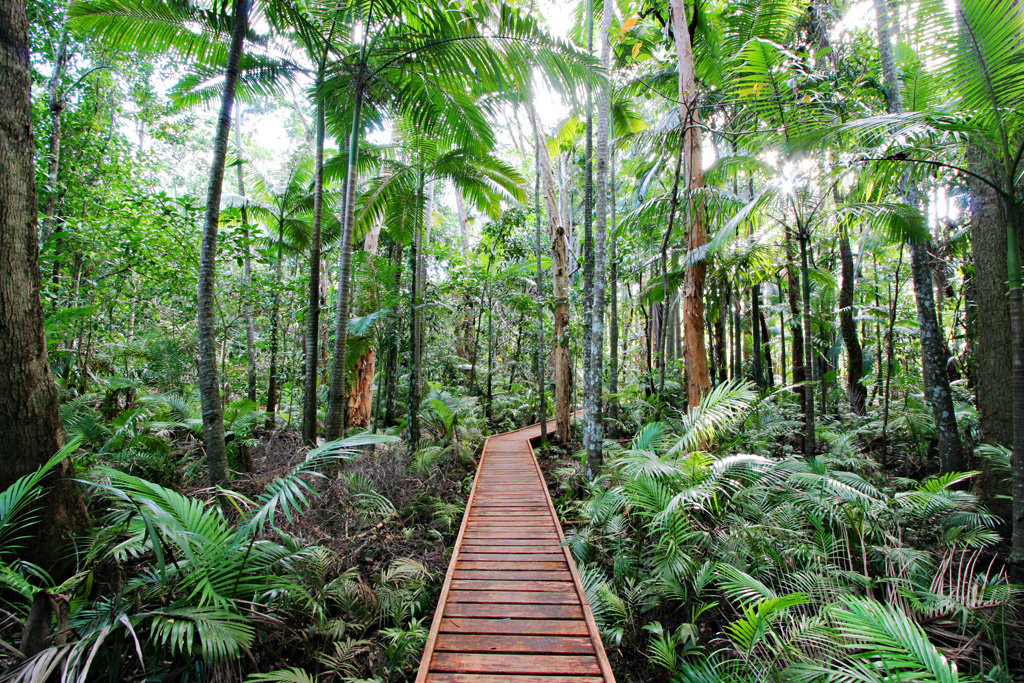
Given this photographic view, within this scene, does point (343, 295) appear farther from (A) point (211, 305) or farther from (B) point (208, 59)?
(B) point (208, 59)

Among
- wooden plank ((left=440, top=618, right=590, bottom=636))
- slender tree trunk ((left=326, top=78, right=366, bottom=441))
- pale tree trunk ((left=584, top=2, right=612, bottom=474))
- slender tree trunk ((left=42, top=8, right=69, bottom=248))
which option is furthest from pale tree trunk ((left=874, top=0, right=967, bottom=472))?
slender tree trunk ((left=42, top=8, right=69, bottom=248))

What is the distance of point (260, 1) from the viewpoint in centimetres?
473

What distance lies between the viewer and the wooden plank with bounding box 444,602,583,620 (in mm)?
3258

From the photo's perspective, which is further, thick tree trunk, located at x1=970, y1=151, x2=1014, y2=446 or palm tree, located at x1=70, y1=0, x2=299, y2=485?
thick tree trunk, located at x1=970, y1=151, x2=1014, y2=446

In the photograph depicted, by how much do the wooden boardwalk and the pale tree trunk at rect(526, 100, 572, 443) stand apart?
170 inches

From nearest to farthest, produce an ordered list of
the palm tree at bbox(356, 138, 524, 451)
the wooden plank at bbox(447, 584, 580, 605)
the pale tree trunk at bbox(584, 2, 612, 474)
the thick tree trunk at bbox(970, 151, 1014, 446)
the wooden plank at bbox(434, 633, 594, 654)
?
the wooden plank at bbox(434, 633, 594, 654) < the wooden plank at bbox(447, 584, 580, 605) < the thick tree trunk at bbox(970, 151, 1014, 446) < the pale tree trunk at bbox(584, 2, 612, 474) < the palm tree at bbox(356, 138, 524, 451)

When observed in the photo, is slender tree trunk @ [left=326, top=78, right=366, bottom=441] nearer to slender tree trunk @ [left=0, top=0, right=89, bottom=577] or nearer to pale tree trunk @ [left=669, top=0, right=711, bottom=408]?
slender tree trunk @ [left=0, top=0, right=89, bottom=577]

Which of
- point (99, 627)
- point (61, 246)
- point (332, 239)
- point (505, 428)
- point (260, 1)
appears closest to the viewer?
point (99, 627)

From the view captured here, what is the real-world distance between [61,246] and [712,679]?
9.78m

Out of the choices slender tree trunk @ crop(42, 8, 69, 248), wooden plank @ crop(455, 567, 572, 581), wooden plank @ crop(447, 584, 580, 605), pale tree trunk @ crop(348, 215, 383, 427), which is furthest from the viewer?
pale tree trunk @ crop(348, 215, 383, 427)

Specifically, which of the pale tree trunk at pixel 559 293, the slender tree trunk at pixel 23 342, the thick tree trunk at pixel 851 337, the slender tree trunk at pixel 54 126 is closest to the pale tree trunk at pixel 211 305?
the slender tree trunk at pixel 23 342

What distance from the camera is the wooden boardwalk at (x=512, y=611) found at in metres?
2.71

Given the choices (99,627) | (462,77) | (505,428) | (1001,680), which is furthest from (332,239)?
(1001,680)

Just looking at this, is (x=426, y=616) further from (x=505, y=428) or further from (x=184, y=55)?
(x=505, y=428)
